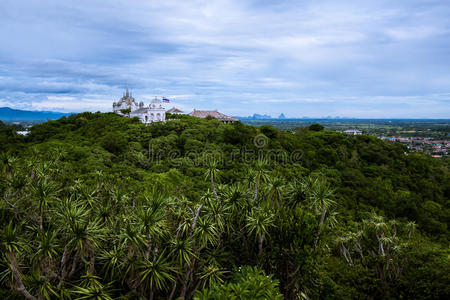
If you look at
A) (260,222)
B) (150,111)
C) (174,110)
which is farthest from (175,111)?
(260,222)

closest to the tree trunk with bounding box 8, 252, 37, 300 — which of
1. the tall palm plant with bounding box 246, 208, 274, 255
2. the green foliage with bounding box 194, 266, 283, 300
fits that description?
the green foliage with bounding box 194, 266, 283, 300

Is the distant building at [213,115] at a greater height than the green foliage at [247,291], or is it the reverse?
the distant building at [213,115]

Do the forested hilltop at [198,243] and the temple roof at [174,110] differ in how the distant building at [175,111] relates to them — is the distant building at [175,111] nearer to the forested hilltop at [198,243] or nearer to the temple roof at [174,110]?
the temple roof at [174,110]

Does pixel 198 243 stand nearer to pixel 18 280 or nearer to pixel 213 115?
pixel 18 280

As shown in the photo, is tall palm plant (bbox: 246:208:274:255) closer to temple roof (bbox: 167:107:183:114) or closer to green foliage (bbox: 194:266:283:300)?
green foliage (bbox: 194:266:283:300)

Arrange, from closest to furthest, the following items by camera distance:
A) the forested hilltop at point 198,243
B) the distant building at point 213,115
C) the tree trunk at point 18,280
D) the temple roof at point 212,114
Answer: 1. the tree trunk at point 18,280
2. the forested hilltop at point 198,243
3. the distant building at point 213,115
4. the temple roof at point 212,114

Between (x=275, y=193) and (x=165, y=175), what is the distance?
1707 centimetres

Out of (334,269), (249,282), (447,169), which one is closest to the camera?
(249,282)

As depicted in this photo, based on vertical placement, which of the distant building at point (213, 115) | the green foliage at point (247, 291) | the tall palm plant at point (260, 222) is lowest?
the green foliage at point (247, 291)

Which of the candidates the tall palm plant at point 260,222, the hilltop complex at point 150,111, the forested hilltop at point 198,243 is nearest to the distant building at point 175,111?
the hilltop complex at point 150,111

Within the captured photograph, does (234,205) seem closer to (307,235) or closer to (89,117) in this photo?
(307,235)

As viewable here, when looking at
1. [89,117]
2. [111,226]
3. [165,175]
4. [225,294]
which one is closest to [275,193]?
[225,294]

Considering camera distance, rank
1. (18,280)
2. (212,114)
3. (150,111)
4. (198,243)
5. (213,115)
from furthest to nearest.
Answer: (212,114) → (213,115) → (150,111) → (198,243) → (18,280)

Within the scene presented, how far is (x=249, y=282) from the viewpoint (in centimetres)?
789
